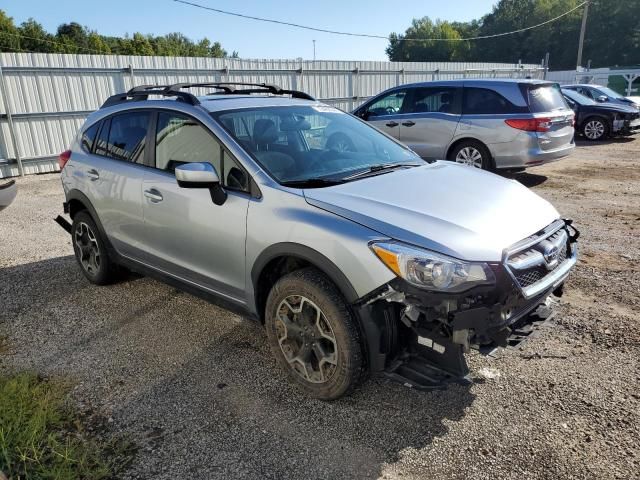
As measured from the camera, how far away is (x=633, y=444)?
2.65m

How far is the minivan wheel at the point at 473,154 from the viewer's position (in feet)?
28.6

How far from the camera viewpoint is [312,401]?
122 inches

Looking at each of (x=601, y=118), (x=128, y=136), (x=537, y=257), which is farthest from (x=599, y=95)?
(x=128, y=136)

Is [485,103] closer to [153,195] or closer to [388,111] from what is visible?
[388,111]

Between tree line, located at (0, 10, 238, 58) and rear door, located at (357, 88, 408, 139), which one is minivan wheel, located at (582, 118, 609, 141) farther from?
tree line, located at (0, 10, 238, 58)

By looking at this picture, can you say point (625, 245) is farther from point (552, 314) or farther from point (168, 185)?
point (168, 185)

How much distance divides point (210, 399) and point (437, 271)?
162cm

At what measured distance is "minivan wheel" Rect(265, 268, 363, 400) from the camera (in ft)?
9.18

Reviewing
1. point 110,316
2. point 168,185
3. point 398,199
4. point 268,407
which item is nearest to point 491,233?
point 398,199

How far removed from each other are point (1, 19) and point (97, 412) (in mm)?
66013

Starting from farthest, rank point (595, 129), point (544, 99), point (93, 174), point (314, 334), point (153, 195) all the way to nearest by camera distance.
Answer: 1. point (595, 129)
2. point (544, 99)
3. point (93, 174)
4. point (153, 195)
5. point (314, 334)

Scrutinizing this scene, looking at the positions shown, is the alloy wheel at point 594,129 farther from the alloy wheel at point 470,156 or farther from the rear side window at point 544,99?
the alloy wheel at point 470,156

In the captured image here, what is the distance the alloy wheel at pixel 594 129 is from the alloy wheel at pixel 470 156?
788 cm

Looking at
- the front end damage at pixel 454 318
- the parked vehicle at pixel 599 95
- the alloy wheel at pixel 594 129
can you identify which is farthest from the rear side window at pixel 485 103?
the parked vehicle at pixel 599 95
